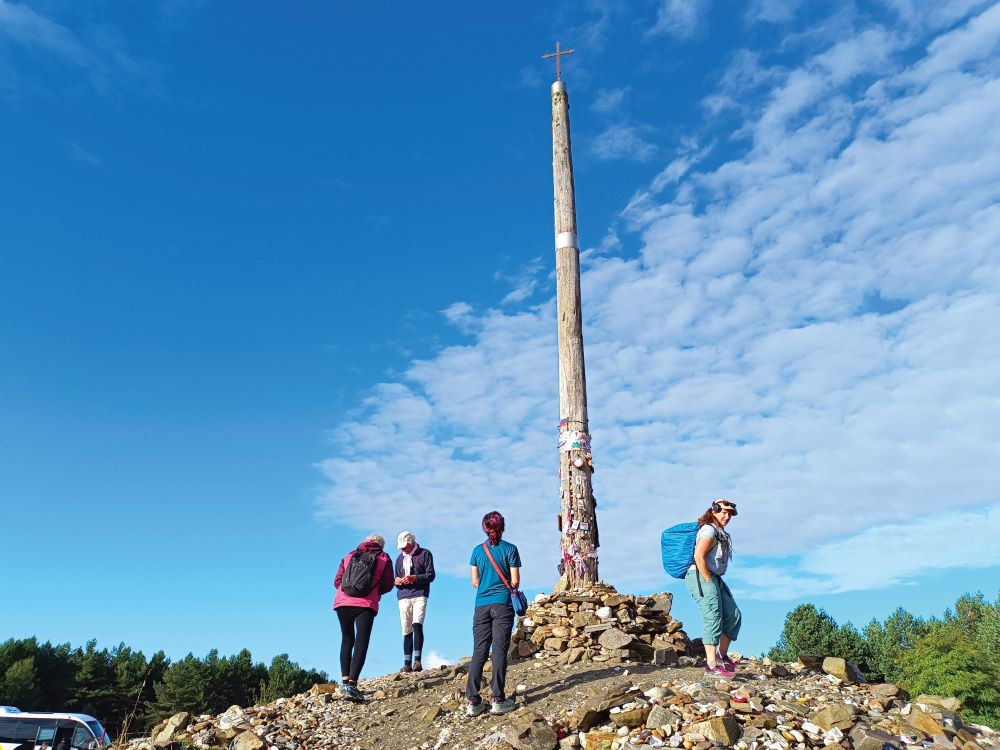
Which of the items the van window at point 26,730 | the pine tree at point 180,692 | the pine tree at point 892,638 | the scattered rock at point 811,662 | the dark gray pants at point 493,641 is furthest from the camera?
the pine tree at point 892,638

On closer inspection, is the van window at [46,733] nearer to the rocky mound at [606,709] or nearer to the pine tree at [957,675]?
the rocky mound at [606,709]

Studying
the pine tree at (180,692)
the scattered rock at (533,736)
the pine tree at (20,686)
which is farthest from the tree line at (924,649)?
the pine tree at (20,686)

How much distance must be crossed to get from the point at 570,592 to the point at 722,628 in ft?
12.8

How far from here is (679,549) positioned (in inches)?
360

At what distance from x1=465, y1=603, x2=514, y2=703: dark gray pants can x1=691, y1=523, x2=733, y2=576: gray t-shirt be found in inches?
92.6

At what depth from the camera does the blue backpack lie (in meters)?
9.10

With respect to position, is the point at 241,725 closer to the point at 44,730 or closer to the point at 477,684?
the point at 477,684

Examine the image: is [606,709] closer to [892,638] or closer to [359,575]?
[359,575]

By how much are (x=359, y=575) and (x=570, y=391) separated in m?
5.38

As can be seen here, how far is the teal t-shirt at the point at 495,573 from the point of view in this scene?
8.85 m

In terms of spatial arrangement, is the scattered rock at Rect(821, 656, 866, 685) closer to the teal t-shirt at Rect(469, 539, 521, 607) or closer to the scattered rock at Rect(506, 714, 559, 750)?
the scattered rock at Rect(506, 714, 559, 750)

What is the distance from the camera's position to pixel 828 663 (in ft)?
32.6

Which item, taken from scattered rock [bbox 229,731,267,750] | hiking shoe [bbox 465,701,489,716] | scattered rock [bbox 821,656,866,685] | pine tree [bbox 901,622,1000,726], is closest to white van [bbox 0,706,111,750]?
scattered rock [bbox 229,731,267,750]

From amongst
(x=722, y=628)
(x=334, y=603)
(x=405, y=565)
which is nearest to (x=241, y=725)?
(x=334, y=603)
